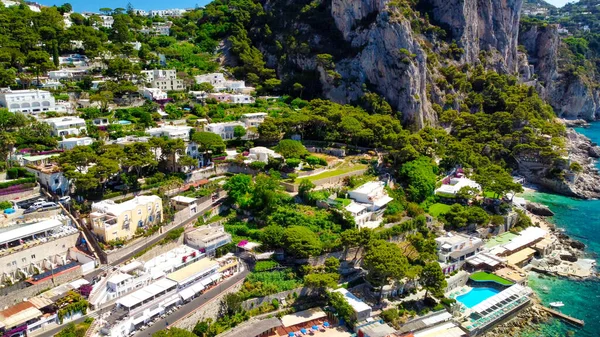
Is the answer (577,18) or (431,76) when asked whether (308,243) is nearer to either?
(431,76)

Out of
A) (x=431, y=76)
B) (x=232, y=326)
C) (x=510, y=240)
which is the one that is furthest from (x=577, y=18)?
(x=232, y=326)

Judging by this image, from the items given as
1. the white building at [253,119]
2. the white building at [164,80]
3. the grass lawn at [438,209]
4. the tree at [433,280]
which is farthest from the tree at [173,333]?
the white building at [164,80]

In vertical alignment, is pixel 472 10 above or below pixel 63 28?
above

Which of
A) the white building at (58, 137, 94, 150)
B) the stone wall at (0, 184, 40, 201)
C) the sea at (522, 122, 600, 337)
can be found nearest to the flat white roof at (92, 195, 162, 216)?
the stone wall at (0, 184, 40, 201)

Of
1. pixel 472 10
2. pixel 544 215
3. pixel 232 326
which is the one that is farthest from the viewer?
pixel 472 10

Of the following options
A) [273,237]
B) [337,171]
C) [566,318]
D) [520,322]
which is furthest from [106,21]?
[566,318]

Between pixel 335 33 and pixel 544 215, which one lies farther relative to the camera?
pixel 335 33
